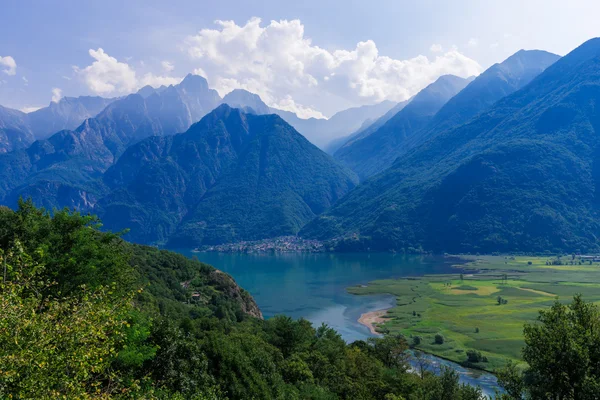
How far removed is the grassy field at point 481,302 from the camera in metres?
70.6

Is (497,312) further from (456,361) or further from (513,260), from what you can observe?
(513,260)

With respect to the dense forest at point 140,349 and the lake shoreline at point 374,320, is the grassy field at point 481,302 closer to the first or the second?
the lake shoreline at point 374,320

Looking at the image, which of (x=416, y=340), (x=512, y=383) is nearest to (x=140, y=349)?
(x=512, y=383)

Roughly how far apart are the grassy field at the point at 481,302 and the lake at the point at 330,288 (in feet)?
20.1

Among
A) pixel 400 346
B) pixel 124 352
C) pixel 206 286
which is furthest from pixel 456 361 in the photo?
pixel 124 352

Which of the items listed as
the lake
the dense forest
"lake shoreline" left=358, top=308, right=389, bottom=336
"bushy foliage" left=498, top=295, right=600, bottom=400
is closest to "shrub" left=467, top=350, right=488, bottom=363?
the lake

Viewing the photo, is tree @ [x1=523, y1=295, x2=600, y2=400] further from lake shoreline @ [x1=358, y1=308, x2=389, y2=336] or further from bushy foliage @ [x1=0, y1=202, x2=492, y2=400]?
lake shoreline @ [x1=358, y1=308, x2=389, y2=336]

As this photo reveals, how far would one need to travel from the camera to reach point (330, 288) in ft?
428

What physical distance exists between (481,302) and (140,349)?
99.9 metres

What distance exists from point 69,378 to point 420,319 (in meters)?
87.6

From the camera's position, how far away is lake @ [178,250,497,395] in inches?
3290

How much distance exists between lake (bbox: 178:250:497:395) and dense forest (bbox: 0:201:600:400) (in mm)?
28491

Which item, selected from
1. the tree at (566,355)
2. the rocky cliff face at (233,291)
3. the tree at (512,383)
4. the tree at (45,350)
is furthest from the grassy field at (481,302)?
the tree at (45,350)

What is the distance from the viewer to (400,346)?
5234 cm
